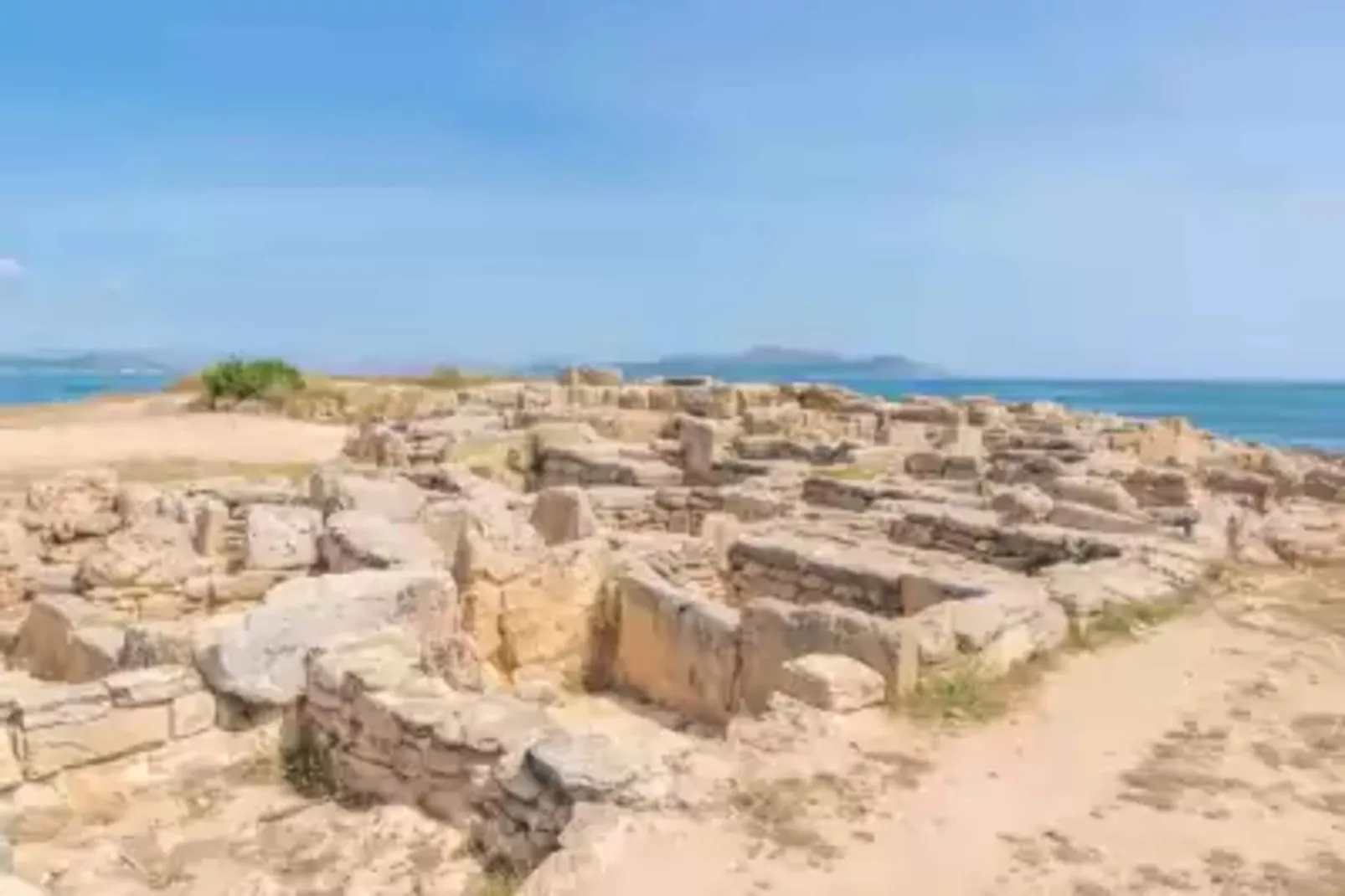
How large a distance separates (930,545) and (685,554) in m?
2.27

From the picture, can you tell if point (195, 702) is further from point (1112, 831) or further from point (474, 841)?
point (1112, 831)

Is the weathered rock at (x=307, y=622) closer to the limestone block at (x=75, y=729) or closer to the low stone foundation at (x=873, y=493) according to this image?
the limestone block at (x=75, y=729)

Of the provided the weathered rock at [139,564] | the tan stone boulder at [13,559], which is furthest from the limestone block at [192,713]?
the tan stone boulder at [13,559]

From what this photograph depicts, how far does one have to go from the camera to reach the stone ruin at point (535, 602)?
5680 mm

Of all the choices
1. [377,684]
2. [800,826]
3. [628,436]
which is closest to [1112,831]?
[800,826]

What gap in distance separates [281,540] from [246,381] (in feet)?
79.3

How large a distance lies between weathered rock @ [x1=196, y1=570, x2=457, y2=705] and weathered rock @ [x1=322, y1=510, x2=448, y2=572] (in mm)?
459

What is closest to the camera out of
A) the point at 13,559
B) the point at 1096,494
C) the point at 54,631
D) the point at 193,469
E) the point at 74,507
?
the point at 54,631

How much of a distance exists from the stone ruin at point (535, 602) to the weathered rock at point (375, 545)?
0.04 meters

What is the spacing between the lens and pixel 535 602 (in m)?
8.52

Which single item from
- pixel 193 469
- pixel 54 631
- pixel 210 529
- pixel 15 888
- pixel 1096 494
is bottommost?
pixel 193 469

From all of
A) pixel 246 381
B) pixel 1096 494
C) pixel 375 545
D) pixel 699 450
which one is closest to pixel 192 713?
pixel 375 545

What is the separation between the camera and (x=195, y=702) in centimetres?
629

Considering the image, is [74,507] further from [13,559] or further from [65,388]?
[65,388]
